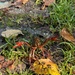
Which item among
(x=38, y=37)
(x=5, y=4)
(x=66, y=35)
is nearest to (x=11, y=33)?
(x=38, y=37)

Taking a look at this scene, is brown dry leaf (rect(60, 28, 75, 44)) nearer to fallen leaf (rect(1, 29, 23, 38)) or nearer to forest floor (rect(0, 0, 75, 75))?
forest floor (rect(0, 0, 75, 75))

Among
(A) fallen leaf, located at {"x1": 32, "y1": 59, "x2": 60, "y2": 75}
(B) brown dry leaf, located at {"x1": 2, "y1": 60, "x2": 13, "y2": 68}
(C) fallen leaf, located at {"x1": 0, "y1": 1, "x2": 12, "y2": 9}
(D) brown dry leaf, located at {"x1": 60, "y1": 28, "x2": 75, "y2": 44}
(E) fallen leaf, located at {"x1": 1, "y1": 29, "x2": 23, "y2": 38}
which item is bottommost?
(B) brown dry leaf, located at {"x1": 2, "y1": 60, "x2": 13, "y2": 68}

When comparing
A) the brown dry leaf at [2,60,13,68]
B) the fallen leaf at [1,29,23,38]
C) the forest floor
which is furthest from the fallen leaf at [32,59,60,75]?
the fallen leaf at [1,29,23,38]

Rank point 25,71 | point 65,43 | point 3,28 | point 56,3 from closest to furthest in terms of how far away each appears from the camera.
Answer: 1. point 25,71
2. point 65,43
3. point 3,28
4. point 56,3

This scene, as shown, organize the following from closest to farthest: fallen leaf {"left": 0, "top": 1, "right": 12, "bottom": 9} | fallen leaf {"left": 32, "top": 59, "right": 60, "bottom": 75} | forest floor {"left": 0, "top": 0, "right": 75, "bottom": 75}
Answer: fallen leaf {"left": 32, "top": 59, "right": 60, "bottom": 75}
forest floor {"left": 0, "top": 0, "right": 75, "bottom": 75}
fallen leaf {"left": 0, "top": 1, "right": 12, "bottom": 9}

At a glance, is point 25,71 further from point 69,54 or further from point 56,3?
point 56,3

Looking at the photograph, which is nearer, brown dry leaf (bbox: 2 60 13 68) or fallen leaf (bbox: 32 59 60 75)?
fallen leaf (bbox: 32 59 60 75)

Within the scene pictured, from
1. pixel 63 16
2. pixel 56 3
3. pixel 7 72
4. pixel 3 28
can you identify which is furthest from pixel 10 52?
pixel 56 3

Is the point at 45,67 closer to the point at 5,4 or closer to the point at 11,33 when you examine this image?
the point at 11,33
